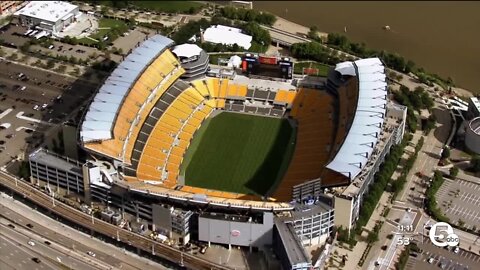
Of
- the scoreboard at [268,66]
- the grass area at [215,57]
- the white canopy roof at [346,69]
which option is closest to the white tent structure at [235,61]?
the scoreboard at [268,66]

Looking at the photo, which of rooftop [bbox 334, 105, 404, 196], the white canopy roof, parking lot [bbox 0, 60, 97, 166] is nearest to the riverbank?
the white canopy roof

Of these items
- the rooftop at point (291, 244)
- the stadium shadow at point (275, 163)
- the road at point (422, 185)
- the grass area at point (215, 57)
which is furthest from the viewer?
the grass area at point (215, 57)

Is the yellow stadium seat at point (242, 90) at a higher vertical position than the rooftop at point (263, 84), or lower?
lower

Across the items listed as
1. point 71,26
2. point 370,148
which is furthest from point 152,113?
point 71,26

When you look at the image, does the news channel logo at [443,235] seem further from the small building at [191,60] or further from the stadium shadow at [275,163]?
the small building at [191,60]

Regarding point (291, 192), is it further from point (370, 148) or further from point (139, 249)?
point (139, 249)

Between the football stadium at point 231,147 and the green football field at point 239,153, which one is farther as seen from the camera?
the green football field at point 239,153

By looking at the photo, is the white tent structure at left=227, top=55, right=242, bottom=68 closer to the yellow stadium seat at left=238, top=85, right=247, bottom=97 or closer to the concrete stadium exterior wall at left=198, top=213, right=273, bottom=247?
the yellow stadium seat at left=238, top=85, right=247, bottom=97

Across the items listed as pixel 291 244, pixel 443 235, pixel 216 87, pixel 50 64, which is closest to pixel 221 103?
pixel 216 87
